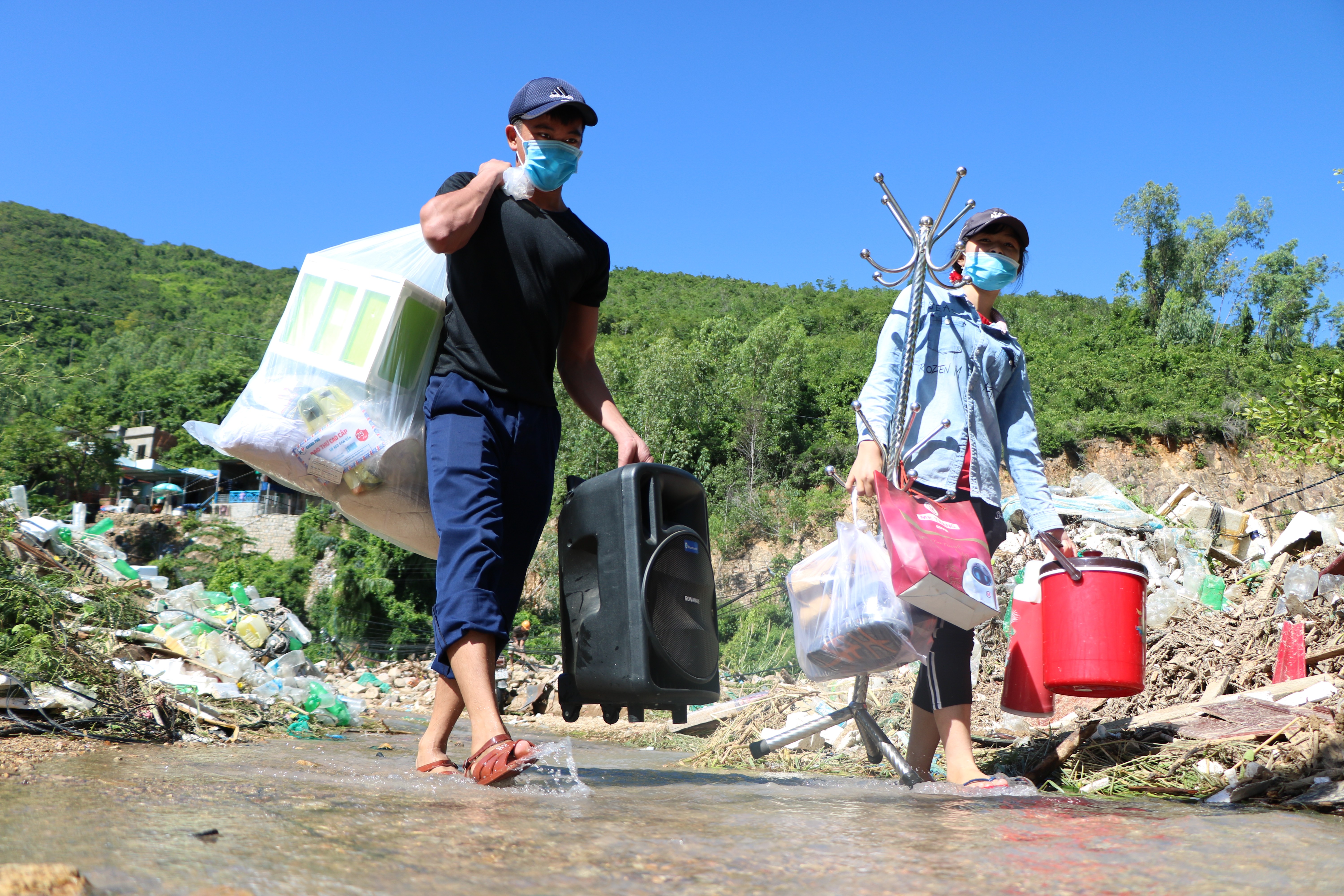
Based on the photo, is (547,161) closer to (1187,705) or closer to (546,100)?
(546,100)

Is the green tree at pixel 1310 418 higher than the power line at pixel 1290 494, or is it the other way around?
the green tree at pixel 1310 418

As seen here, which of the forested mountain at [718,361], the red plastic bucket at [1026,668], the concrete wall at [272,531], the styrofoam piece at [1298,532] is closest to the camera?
the red plastic bucket at [1026,668]

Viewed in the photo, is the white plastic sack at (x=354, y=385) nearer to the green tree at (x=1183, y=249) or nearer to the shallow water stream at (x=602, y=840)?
the shallow water stream at (x=602, y=840)

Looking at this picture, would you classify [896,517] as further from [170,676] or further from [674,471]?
[170,676]

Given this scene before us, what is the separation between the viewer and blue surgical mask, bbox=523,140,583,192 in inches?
94.1

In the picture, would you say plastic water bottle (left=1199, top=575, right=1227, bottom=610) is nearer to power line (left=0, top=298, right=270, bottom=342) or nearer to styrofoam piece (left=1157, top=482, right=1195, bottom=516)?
styrofoam piece (left=1157, top=482, right=1195, bottom=516)

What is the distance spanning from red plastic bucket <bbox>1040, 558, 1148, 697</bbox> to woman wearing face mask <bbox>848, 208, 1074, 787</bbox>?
212 millimetres

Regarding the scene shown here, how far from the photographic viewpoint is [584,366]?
2.72 metres

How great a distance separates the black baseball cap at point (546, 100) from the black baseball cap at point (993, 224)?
4.12ft

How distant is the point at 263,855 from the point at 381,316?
1547 millimetres

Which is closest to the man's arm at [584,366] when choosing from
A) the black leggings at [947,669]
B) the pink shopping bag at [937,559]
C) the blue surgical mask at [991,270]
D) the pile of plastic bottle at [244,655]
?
the pink shopping bag at [937,559]

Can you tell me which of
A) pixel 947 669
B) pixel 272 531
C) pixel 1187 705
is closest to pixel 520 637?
pixel 1187 705

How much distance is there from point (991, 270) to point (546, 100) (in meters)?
1.45

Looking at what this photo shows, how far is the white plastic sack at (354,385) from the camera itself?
231 cm
